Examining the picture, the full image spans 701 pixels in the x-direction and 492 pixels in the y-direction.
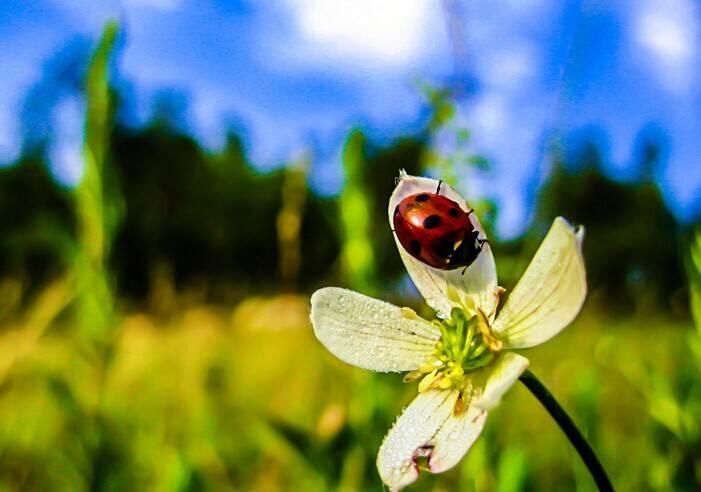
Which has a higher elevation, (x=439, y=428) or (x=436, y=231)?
Result: (x=436, y=231)

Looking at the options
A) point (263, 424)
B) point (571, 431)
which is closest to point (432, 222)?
point (571, 431)

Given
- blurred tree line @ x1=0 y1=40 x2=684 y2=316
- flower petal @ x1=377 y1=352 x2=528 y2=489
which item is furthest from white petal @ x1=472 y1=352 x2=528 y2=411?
blurred tree line @ x1=0 y1=40 x2=684 y2=316

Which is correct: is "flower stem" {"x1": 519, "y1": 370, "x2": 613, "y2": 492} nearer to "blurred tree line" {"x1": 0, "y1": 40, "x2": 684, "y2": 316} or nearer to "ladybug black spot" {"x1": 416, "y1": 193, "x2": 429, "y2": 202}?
"ladybug black spot" {"x1": 416, "y1": 193, "x2": 429, "y2": 202}

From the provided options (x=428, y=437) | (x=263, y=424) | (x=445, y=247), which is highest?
(x=445, y=247)

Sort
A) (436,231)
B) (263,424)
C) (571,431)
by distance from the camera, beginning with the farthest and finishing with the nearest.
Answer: (263,424) < (436,231) < (571,431)

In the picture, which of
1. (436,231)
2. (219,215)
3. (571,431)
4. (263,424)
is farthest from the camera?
(219,215)

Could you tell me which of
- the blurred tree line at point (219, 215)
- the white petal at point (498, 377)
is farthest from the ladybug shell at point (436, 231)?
the blurred tree line at point (219, 215)

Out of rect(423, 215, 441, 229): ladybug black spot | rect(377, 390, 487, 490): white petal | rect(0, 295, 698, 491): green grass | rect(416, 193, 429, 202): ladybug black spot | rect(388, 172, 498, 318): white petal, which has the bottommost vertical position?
rect(0, 295, 698, 491): green grass

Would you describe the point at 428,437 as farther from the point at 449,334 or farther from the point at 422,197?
the point at 422,197
